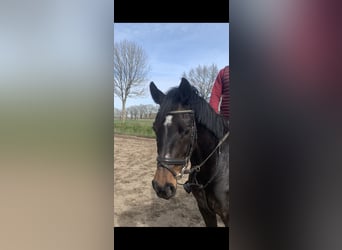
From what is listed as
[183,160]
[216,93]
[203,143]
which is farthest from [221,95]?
[183,160]

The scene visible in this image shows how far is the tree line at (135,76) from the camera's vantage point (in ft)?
4.21

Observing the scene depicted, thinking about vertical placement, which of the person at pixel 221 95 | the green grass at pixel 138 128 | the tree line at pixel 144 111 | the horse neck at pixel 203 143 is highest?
the person at pixel 221 95

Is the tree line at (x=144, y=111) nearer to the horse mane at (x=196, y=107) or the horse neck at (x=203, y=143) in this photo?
the horse mane at (x=196, y=107)

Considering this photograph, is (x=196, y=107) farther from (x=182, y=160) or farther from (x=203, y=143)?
(x=182, y=160)

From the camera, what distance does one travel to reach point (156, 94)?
1.34 metres

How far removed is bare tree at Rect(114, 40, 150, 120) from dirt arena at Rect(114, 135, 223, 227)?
0.22 meters

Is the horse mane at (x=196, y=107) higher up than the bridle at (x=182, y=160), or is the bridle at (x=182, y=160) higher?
the horse mane at (x=196, y=107)

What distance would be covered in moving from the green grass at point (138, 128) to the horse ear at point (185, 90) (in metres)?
0.23

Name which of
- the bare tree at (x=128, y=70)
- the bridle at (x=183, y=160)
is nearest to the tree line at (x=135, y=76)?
the bare tree at (x=128, y=70)

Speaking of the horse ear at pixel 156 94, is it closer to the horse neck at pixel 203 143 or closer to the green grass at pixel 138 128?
the green grass at pixel 138 128
